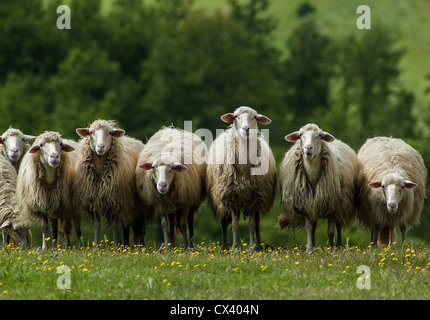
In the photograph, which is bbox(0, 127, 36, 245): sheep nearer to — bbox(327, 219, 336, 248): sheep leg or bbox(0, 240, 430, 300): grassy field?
bbox(0, 240, 430, 300): grassy field

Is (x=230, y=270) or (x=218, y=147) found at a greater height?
(x=218, y=147)

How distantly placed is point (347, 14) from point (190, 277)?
8633 cm

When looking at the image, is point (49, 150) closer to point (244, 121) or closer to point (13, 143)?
point (13, 143)

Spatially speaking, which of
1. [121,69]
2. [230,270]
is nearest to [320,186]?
[230,270]

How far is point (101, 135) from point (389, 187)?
16.5 ft

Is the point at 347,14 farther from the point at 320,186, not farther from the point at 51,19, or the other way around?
the point at 320,186

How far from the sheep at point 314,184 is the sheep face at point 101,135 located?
314 cm

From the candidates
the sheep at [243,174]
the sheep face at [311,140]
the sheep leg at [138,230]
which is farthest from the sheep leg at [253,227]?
the sheep leg at [138,230]

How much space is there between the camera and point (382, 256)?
1138 cm

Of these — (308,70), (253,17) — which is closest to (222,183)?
(308,70)

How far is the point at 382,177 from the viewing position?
45.6 ft

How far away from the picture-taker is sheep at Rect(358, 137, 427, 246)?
13.6 m

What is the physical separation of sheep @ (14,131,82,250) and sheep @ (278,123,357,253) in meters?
3.81

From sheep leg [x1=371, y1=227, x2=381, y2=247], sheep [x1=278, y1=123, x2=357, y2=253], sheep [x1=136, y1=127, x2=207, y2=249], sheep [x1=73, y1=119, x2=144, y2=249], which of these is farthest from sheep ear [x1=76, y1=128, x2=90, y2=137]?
sheep leg [x1=371, y1=227, x2=381, y2=247]
